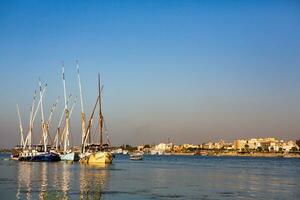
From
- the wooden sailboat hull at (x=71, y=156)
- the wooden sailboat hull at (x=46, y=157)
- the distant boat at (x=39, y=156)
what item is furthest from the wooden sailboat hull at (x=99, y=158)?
the distant boat at (x=39, y=156)

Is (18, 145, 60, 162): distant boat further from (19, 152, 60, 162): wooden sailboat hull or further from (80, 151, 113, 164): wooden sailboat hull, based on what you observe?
(80, 151, 113, 164): wooden sailboat hull

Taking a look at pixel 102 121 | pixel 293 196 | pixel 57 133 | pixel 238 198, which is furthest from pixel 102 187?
pixel 57 133

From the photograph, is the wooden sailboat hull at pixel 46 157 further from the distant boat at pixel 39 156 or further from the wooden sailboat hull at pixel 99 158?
the wooden sailboat hull at pixel 99 158

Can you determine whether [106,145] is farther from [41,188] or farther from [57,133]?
[41,188]

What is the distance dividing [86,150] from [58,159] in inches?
367

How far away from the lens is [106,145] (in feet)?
362

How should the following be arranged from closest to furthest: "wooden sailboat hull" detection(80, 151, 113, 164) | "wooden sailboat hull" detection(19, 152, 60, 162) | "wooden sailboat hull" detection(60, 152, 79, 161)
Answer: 1. "wooden sailboat hull" detection(80, 151, 113, 164)
2. "wooden sailboat hull" detection(60, 152, 79, 161)
3. "wooden sailboat hull" detection(19, 152, 60, 162)

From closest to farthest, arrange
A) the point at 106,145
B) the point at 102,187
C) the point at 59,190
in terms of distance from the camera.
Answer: the point at 59,190 < the point at 102,187 < the point at 106,145

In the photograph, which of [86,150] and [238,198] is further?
[86,150]

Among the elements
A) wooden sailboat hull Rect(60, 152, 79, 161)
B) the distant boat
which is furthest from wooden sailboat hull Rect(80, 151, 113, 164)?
the distant boat

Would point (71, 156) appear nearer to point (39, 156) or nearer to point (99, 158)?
point (39, 156)

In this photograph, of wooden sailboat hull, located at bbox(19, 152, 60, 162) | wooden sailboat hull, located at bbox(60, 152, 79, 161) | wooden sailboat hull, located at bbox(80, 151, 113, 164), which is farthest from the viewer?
wooden sailboat hull, located at bbox(19, 152, 60, 162)

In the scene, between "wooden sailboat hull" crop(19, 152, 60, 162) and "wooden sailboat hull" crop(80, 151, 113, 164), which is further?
"wooden sailboat hull" crop(19, 152, 60, 162)

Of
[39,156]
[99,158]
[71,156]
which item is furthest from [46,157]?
[99,158]
